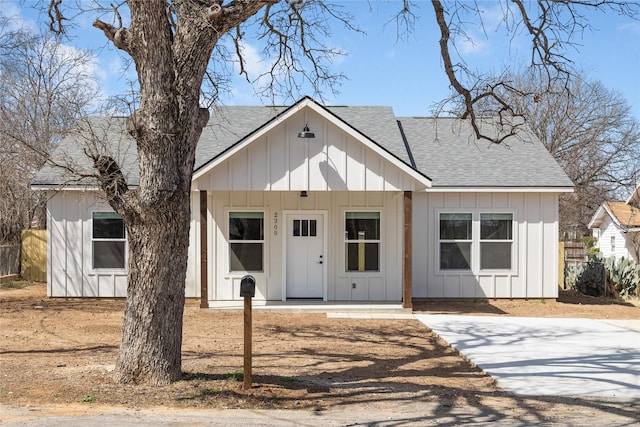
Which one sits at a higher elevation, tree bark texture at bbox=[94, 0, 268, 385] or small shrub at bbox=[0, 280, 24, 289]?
tree bark texture at bbox=[94, 0, 268, 385]

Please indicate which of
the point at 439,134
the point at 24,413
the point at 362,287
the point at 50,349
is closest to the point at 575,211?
the point at 439,134

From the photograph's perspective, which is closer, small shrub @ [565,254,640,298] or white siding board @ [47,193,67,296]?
white siding board @ [47,193,67,296]

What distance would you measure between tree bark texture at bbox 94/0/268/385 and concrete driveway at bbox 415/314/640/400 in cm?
415

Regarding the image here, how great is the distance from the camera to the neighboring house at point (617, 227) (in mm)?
29906

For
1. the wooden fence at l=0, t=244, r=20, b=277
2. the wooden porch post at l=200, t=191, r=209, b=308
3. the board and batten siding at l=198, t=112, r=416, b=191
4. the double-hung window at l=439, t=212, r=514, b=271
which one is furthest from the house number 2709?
the wooden fence at l=0, t=244, r=20, b=277

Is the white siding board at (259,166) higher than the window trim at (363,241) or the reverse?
higher

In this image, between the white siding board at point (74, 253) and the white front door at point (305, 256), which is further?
the white siding board at point (74, 253)

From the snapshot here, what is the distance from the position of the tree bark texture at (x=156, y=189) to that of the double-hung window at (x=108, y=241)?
9649mm

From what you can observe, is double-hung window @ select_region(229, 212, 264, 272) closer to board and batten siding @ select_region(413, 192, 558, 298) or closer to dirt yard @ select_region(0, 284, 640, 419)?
dirt yard @ select_region(0, 284, 640, 419)

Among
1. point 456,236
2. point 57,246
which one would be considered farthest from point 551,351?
point 57,246

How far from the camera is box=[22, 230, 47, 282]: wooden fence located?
21.0 meters

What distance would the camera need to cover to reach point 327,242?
648 inches

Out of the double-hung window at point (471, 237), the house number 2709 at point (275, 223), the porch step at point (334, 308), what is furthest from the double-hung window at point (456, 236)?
the house number 2709 at point (275, 223)

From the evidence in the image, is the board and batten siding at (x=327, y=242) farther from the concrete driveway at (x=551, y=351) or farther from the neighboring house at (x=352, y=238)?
the concrete driveway at (x=551, y=351)
